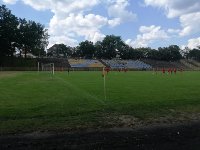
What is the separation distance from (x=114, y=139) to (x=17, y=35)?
414ft

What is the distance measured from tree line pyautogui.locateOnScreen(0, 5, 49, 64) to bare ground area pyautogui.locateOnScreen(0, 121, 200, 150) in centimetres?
11880

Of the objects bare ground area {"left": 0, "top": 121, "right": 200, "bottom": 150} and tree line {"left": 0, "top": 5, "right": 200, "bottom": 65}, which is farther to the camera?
tree line {"left": 0, "top": 5, "right": 200, "bottom": 65}

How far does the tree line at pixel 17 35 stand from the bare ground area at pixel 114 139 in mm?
118796

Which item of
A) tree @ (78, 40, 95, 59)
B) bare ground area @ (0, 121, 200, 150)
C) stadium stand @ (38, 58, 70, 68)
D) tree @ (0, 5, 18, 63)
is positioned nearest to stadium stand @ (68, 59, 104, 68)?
stadium stand @ (38, 58, 70, 68)

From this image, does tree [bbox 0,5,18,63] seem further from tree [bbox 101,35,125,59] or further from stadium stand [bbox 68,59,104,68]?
tree [bbox 101,35,125,59]

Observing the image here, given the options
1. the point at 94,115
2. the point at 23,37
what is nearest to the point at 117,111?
the point at 94,115

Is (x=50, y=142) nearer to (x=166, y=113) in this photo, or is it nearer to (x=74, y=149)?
(x=74, y=149)

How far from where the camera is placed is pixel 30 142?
423 inches

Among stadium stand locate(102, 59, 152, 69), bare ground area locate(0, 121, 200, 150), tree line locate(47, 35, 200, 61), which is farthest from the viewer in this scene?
tree line locate(47, 35, 200, 61)

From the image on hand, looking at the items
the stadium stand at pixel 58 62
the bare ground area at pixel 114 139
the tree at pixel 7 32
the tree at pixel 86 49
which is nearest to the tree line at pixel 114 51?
the tree at pixel 86 49

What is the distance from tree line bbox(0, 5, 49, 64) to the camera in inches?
5017

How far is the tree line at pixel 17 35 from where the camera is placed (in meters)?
127

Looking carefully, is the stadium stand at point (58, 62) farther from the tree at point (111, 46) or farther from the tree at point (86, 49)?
the tree at point (111, 46)

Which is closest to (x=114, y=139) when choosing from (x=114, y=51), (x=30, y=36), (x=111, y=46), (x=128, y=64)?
(x=30, y=36)
